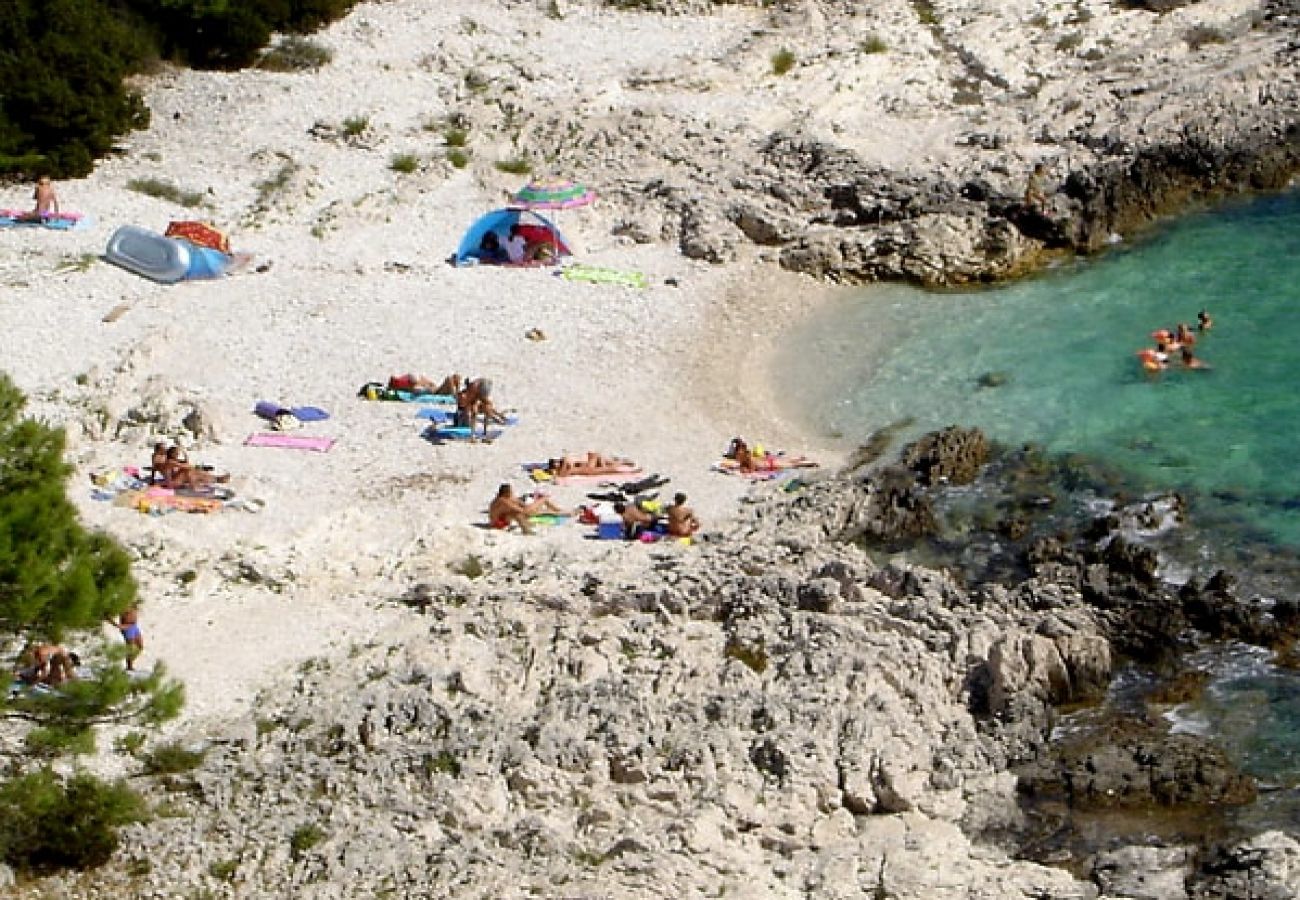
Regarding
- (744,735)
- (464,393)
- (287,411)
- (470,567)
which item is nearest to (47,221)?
(287,411)

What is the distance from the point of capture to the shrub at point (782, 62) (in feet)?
135

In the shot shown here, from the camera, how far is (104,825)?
19016mm

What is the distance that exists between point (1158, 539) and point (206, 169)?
2076cm

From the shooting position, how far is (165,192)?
3656 centimetres

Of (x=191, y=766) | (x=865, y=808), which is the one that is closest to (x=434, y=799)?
(x=191, y=766)

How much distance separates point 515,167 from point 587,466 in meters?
11.7

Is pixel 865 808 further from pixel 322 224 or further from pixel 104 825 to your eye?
pixel 322 224

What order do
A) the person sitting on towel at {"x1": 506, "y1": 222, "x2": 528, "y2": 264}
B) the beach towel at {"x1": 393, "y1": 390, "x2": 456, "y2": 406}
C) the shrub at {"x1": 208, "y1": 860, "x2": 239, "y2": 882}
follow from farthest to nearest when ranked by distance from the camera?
the person sitting on towel at {"x1": 506, "y1": 222, "x2": 528, "y2": 264} < the beach towel at {"x1": 393, "y1": 390, "x2": 456, "y2": 406} < the shrub at {"x1": 208, "y1": 860, "x2": 239, "y2": 882}

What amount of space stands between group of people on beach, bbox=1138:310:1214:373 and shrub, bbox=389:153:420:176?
1483 centimetres

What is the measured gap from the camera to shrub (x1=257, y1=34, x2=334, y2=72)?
41438 millimetres

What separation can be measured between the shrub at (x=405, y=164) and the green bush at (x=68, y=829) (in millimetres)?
20430

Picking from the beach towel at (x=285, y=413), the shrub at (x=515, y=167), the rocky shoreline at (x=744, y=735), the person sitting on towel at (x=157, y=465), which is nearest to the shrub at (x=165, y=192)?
the shrub at (x=515, y=167)

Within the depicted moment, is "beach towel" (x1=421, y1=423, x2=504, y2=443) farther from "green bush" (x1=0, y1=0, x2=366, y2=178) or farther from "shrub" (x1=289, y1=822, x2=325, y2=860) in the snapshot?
"green bush" (x1=0, y1=0, x2=366, y2=178)

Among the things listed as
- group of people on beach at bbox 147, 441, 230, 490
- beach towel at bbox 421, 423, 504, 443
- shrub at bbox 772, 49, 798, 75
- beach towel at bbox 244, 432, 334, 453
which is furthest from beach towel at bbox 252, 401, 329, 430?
shrub at bbox 772, 49, 798, 75
